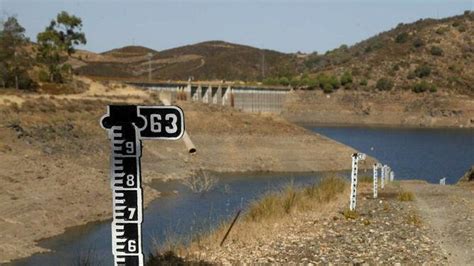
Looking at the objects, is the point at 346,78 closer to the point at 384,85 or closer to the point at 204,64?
the point at 384,85

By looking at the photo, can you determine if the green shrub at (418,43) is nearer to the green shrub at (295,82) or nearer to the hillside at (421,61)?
the hillside at (421,61)

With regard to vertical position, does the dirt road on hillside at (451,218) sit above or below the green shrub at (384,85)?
below

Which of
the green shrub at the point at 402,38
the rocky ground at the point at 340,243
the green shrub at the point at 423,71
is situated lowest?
the rocky ground at the point at 340,243

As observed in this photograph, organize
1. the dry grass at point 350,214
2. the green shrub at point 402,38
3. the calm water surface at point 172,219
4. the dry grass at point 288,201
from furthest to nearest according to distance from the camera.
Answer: the green shrub at point 402,38 < the calm water surface at point 172,219 < the dry grass at point 350,214 < the dry grass at point 288,201

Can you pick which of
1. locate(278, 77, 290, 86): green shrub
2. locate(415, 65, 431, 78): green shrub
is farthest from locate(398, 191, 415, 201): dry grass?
locate(415, 65, 431, 78): green shrub

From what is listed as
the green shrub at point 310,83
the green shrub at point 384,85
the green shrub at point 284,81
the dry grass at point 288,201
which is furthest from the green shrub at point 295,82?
the dry grass at point 288,201

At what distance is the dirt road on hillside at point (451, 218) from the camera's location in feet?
34.7

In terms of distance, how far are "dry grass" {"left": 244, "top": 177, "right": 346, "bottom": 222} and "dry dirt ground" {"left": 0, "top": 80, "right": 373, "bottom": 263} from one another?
8.06 metres

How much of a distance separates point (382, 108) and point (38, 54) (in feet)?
188

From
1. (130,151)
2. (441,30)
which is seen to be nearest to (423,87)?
(441,30)

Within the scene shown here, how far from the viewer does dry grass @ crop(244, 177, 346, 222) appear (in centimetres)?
1360

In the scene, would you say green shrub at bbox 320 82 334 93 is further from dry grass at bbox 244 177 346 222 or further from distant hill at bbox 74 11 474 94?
dry grass at bbox 244 177 346 222

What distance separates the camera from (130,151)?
17.2 ft

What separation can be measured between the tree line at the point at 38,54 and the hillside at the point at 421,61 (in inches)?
2152
